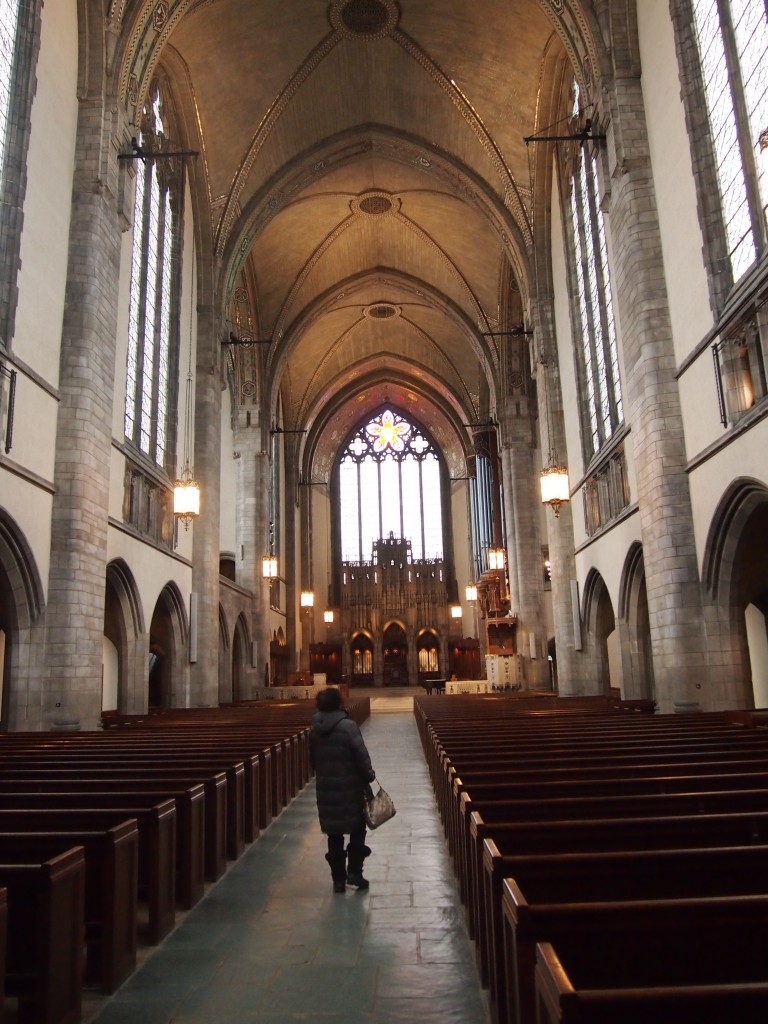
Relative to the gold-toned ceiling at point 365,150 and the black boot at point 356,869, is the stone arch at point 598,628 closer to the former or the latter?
the gold-toned ceiling at point 365,150

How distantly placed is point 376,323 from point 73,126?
875 inches

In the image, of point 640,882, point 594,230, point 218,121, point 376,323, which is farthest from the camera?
point 376,323

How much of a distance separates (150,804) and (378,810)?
1.56 metres

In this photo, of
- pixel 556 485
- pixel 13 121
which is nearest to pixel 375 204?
pixel 556 485

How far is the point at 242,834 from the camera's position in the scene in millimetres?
6496

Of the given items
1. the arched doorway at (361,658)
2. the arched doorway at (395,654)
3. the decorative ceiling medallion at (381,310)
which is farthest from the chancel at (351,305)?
the arched doorway at (395,654)

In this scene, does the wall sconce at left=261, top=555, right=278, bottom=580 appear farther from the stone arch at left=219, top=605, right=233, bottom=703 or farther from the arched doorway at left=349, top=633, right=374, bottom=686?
the arched doorway at left=349, top=633, right=374, bottom=686

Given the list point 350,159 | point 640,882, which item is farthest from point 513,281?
point 640,882

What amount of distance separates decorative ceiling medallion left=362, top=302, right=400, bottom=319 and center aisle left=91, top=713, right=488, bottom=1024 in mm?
28393

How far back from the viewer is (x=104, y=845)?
146 inches

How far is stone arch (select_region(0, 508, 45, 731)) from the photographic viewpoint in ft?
35.6

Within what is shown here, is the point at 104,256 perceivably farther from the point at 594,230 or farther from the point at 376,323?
the point at 376,323

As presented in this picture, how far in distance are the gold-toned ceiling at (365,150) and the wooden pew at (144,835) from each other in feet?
49.7

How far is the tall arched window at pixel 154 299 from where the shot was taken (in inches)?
626
